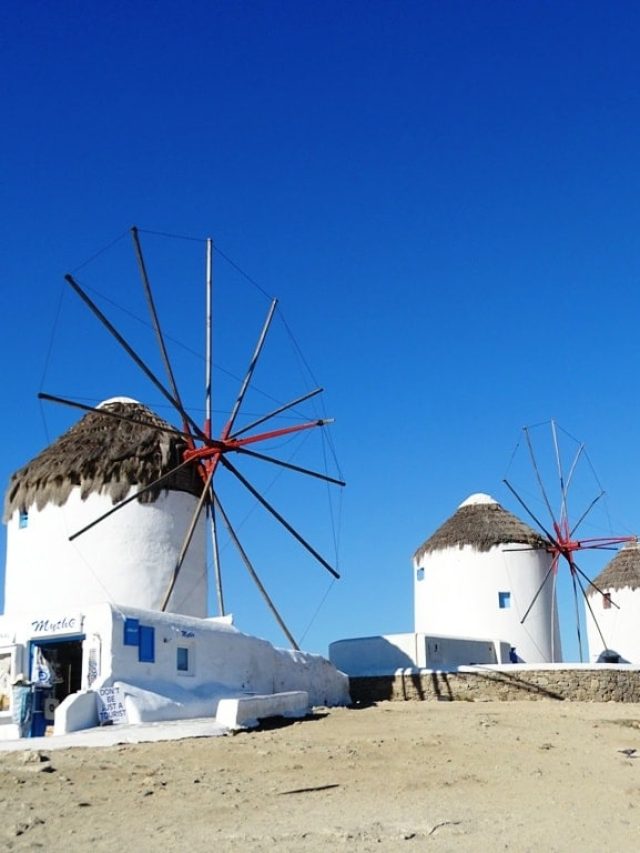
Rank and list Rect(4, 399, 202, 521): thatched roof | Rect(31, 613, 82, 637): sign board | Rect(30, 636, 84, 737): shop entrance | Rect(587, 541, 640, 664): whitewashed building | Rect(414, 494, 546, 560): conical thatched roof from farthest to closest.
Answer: Rect(587, 541, 640, 664): whitewashed building
Rect(414, 494, 546, 560): conical thatched roof
Rect(4, 399, 202, 521): thatched roof
Rect(31, 613, 82, 637): sign board
Rect(30, 636, 84, 737): shop entrance

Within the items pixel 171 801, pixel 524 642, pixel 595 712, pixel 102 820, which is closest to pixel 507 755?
pixel 171 801

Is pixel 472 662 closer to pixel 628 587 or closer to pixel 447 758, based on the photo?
pixel 628 587

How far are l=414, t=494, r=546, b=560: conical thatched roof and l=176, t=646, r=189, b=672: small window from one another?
17760 mm

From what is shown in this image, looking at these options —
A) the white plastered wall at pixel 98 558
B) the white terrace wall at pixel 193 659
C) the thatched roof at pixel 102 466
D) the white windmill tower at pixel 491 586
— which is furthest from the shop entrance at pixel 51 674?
the white windmill tower at pixel 491 586

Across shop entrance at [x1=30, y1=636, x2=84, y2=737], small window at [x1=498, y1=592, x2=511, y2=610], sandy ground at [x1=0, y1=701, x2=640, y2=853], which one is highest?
small window at [x1=498, y1=592, x2=511, y2=610]

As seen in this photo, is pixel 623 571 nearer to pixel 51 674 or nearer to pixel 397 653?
pixel 397 653

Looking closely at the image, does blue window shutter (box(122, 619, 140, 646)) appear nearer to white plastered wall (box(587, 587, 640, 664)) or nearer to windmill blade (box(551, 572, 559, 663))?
windmill blade (box(551, 572, 559, 663))

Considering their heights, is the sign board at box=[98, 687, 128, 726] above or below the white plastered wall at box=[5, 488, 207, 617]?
below

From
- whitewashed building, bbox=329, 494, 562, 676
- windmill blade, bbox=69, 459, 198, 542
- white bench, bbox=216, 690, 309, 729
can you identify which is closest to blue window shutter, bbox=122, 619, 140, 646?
white bench, bbox=216, 690, 309, 729

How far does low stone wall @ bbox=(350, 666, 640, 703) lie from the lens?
2662 cm

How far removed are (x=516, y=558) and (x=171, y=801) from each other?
86.7ft

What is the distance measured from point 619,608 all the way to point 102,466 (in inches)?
1071

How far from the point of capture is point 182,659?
19016 mm

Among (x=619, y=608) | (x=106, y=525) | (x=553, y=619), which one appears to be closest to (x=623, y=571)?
Answer: (x=619, y=608)
